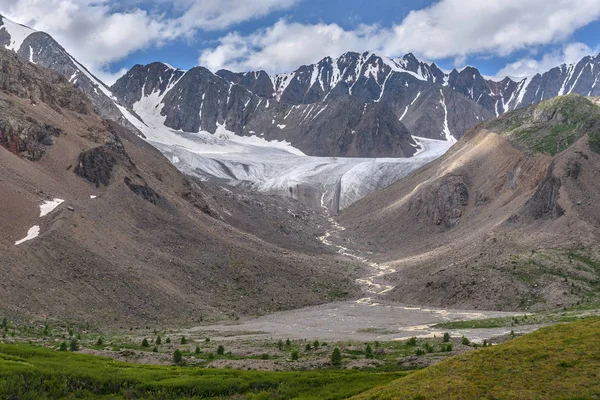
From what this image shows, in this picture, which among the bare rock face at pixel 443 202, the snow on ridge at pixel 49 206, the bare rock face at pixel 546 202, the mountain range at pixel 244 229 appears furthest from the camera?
the bare rock face at pixel 443 202

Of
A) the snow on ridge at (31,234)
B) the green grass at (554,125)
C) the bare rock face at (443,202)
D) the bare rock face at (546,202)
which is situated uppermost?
the green grass at (554,125)

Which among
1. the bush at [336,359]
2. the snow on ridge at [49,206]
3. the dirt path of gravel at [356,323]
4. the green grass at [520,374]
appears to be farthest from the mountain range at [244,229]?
the green grass at [520,374]

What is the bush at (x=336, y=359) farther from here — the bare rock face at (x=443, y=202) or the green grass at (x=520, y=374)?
the bare rock face at (x=443, y=202)

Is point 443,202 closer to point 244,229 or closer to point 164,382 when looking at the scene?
point 244,229

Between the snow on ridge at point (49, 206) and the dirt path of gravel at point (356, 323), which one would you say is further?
the snow on ridge at point (49, 206)

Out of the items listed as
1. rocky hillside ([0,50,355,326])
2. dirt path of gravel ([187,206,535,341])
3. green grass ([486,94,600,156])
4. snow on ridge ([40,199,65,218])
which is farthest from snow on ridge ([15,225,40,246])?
green grass ([486,94,600,156])
